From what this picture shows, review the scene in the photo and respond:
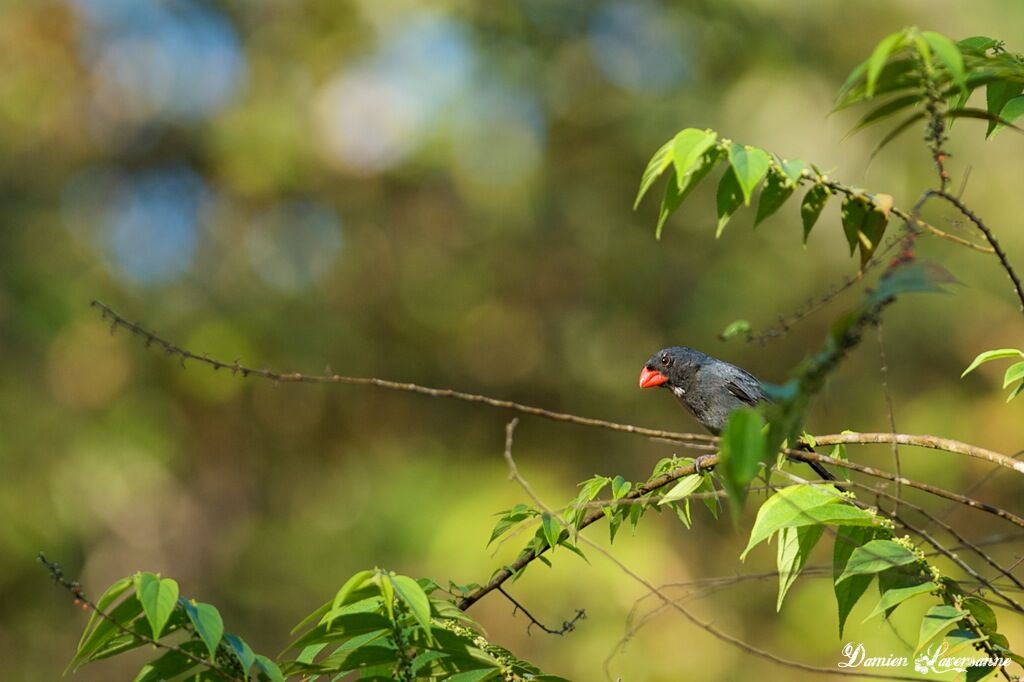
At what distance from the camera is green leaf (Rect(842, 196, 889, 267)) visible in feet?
6.51

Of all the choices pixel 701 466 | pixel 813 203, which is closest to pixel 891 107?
pixel 813 203

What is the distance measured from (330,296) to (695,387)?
5810 mm

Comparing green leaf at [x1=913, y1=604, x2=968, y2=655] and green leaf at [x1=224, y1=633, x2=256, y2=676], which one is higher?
green leaf at [x1=224, y1=633, x2=256, y2=676]

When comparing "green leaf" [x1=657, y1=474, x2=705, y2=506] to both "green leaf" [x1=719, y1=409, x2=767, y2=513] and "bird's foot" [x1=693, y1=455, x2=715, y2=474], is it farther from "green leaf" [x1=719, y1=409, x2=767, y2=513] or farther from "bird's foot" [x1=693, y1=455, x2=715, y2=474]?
"green leaf" [x1=719, y1=409, x2=767, y2=513]

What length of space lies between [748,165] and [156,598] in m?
1.24

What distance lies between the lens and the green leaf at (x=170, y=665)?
1.88 metres

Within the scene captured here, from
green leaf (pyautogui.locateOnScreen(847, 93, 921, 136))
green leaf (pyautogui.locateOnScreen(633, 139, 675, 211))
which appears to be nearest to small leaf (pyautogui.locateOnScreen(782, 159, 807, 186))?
green leaf (pyautogui.locateOnScreen(633, 139, 675, 211))

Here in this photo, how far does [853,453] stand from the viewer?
31.8 feet

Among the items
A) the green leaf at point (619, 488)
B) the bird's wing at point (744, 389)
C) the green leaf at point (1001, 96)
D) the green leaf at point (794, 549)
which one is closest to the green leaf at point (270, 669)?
the green leaf at point (619, 488)

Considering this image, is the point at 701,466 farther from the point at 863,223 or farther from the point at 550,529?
the point at 863,223

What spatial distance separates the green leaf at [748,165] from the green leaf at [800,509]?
21.3 inches

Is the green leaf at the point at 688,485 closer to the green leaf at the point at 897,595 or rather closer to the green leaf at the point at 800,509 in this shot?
the green leaf at the point at 800,509

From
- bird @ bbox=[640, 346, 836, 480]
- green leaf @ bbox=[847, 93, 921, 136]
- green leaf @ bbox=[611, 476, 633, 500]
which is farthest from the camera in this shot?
bird @ bbox=[640, 346, 836, 480]

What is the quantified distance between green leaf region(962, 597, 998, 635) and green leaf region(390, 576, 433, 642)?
88 centimetres
